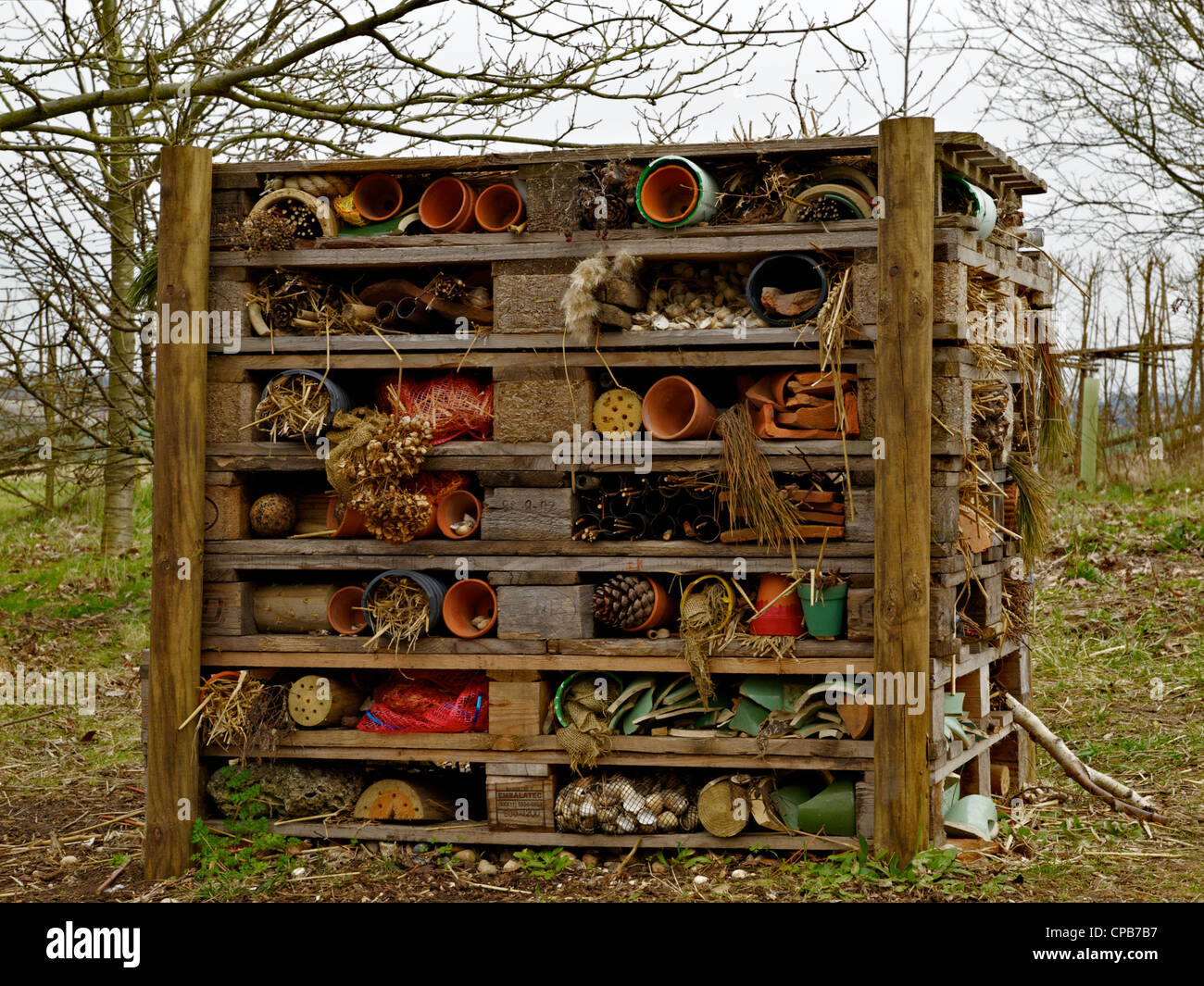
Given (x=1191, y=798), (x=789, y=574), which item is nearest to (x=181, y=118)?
(x=789, y=574)

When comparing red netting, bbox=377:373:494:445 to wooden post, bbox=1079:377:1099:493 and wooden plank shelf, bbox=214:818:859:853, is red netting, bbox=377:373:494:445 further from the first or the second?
wooden post, bbox=1079:377:1099:493

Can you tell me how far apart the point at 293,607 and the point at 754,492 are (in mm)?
2426

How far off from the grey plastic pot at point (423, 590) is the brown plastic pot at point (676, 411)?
50.7 inches

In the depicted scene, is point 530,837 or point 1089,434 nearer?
point 530,837

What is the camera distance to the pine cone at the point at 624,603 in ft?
18.5

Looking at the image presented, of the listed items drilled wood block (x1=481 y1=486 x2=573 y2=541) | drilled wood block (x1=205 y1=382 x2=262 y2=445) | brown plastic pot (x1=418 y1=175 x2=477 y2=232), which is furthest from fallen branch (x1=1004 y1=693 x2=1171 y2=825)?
drilled wood block (x1=205 y1=382 x2=262 y2=445)

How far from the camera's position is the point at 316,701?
5.91 meters

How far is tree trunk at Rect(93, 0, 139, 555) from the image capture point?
8977 millimetres

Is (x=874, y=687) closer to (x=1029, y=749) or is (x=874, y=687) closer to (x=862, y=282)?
(x=862, y=282)

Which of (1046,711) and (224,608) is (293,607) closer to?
(224,608)

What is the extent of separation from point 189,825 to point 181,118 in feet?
16.6

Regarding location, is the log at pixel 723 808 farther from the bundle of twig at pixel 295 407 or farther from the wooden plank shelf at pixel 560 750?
the bundle of twig at pixel 295 407

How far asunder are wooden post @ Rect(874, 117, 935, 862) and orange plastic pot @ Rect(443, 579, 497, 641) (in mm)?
1876

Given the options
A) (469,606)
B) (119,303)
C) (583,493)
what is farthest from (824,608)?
(119,303)
